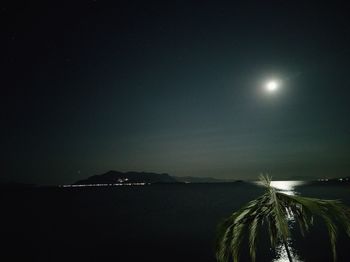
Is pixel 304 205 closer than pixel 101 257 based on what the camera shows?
Yes

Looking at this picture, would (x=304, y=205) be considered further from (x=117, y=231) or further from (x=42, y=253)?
(x=117, y=231)

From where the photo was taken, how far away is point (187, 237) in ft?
169

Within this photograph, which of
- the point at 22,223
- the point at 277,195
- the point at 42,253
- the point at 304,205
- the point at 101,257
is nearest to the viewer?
the point at 304,205

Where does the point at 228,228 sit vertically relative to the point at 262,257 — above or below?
above

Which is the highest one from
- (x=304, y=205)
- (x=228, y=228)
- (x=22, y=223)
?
(x=304, y=205)

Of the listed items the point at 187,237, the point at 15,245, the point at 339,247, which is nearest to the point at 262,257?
the point at 339,247

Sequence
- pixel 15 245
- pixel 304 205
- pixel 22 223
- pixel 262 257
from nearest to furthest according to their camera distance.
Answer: pixel 304 205 < pixel 262 257 < pixel 15 245 < pixel 22 223

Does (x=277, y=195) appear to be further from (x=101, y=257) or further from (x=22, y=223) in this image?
(x=22, y=223)

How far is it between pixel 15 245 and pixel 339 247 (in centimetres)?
5324

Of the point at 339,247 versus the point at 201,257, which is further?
the point at 339,247

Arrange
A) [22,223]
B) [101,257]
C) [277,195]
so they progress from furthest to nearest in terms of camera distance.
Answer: [22,223] < [101,257] < [277,195]

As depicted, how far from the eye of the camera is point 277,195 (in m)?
5.31

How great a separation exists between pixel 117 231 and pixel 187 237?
17.4 metres

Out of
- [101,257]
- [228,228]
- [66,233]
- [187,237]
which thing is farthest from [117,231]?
[228,228]
